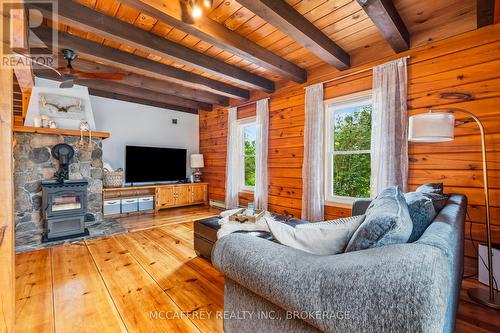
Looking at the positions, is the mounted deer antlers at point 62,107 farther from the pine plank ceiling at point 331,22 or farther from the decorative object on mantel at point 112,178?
the pine plank ceiling at point 331,22

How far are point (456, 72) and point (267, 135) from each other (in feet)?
8.59

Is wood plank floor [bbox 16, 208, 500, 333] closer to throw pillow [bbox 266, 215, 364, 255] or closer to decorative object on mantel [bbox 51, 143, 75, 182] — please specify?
throw pillow [bbox 266, 215, 364, 255]

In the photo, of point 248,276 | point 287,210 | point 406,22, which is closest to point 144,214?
point 287,210

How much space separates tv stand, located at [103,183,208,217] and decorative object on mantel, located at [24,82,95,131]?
130cm

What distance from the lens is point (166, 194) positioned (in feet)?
16.3

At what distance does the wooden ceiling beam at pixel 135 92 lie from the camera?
3820mm

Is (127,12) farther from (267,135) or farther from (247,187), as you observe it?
(247,187)

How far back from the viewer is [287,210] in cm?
390

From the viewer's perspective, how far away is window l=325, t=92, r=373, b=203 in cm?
310

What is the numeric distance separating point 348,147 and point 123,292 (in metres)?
3.14

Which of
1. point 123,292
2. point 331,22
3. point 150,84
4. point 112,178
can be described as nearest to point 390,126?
point 331,22

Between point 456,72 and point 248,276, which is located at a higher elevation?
point 456,72

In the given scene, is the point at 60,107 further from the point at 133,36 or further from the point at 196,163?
the point at 196,163

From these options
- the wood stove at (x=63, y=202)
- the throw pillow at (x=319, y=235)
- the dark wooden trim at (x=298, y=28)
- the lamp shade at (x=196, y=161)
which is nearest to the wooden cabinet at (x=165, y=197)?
the lamp shade at (x=196, y=161)
